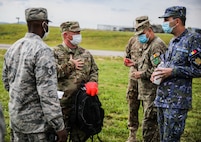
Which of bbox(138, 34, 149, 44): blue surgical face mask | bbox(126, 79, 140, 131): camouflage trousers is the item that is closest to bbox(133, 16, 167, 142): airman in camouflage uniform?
bbox(138, 34, 149, 44): blue surgical face mask

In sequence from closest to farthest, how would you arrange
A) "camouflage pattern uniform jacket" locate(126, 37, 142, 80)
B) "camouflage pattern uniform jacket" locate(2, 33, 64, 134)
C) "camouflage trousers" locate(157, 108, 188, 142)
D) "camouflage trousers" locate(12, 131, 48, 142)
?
1. "camouflage pattern uniform jacket" locate(2, 33, 64, 134)
2. "camouflage trousers" locate(12, 131, 48, 142)
3. "camouflage trousers" locate(157, 108, 188, 142)
4. "camouflage pattern uniform jacket" locate(126, 37, 142, 80)

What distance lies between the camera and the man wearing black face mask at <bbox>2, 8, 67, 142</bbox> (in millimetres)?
3172

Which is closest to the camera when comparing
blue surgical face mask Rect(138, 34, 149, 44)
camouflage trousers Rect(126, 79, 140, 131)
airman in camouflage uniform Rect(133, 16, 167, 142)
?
airman in camouflage uniform Rect(133, 16, 167, 142)

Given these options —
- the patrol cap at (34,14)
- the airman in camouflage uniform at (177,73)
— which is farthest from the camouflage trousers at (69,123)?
the patrol cap at (34,14)

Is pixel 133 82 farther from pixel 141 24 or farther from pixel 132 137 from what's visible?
pixel 141 24

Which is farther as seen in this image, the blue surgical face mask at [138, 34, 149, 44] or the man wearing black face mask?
the blue surgical face mask at [138, 34, 149, 44]

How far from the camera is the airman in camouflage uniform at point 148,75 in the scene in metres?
5.20

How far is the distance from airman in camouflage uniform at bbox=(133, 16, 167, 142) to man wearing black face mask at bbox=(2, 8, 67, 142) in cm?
217

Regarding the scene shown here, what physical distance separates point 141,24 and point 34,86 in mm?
2588

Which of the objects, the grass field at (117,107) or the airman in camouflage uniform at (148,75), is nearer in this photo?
the airman in camouflage uniform at (148,75)

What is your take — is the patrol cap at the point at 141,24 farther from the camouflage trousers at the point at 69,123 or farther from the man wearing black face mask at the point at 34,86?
the man wearing black face mask at the point at 34,86

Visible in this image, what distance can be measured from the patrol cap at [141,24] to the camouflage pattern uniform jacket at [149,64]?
25cm

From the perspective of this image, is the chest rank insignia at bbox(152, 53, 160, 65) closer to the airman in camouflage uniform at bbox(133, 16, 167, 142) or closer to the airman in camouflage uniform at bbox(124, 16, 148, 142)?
the airman in camouflage uniform at bbox(133, 16, 167, 142)

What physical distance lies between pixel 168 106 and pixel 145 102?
1.09 m
